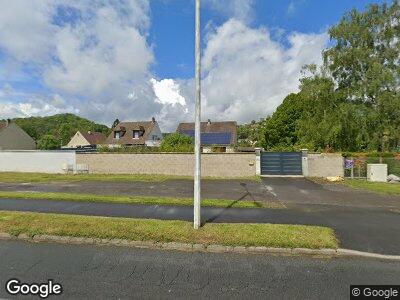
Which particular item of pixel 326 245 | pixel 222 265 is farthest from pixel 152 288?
pixel 326 245

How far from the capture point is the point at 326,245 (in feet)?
22.0

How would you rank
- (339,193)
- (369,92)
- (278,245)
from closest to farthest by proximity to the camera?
(278,245) < (339,193) < (369,92)

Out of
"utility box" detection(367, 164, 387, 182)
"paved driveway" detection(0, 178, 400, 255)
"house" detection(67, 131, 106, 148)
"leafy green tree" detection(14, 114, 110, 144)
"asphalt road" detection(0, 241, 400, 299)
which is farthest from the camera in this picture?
"leafy green tree" detection(14, 114, 110, 144)

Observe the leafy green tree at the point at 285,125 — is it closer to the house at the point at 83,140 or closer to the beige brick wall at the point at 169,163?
the beige brick wall at the point at 169,163

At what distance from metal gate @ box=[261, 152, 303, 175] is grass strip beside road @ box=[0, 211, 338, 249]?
15.1 metres

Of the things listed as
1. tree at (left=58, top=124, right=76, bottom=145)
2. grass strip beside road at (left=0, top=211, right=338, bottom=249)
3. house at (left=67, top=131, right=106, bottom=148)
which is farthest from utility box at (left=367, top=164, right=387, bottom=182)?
tree at (left=58, top=124, right=76, bottom=145)

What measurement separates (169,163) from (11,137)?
4067 centimetres

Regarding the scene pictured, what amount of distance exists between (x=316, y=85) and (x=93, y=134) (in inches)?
2207

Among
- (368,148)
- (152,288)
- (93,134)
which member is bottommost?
(152,288)

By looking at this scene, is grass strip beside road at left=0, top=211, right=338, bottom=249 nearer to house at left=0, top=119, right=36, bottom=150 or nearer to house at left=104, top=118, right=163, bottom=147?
house at left=104, top=118, right=163, bottom=147

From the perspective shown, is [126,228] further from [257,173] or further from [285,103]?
[285,103]

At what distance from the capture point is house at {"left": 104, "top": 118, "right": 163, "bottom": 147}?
5675cm

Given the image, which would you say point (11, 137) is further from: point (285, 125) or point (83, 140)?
point (285, 125)

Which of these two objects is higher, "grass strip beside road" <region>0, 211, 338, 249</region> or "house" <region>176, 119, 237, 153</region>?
"house" <region>176, 119, 237, 153</region>
